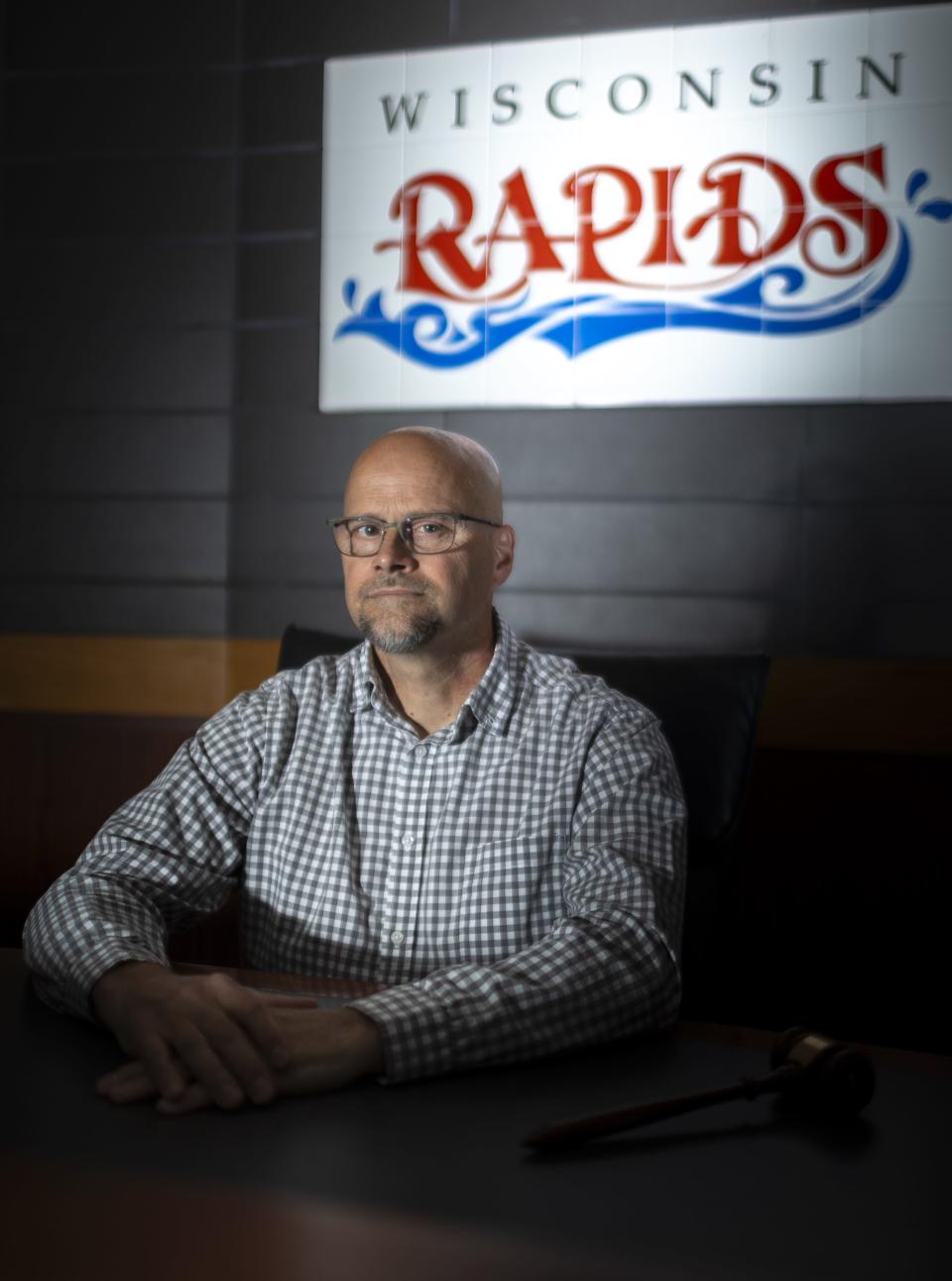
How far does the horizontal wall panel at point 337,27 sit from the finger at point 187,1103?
2.73 m

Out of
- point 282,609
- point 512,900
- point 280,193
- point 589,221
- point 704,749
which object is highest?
point 280,193

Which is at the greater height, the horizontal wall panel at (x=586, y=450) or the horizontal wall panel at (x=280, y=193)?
the horizontal wall panel at (x=280, y=193)

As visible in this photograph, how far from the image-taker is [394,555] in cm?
179

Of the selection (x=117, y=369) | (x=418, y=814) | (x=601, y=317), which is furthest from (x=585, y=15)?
(x=418, y=814)

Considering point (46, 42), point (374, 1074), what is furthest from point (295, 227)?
point (374, 1074)

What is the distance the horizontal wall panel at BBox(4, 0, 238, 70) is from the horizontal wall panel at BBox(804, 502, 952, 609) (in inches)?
77.5

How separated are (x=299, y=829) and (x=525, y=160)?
6.23ft

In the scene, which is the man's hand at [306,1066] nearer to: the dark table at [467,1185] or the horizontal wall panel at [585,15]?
the dark table at [467,1185]

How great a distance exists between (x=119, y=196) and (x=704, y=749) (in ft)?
7.60

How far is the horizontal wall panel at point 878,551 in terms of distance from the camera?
267 cm

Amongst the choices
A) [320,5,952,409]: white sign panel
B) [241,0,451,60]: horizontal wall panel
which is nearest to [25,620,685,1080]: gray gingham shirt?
[320,5,952,409]: white sign panel

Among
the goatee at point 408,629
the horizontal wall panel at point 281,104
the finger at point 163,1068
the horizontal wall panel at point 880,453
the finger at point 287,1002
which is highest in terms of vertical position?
the horizontal wall panel at point 281,104

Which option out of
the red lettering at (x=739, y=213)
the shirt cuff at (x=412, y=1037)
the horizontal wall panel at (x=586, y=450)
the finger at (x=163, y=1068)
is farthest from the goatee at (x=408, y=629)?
the red lettering at (x=739, y=213)

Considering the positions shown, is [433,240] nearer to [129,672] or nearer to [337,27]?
[337,27]
